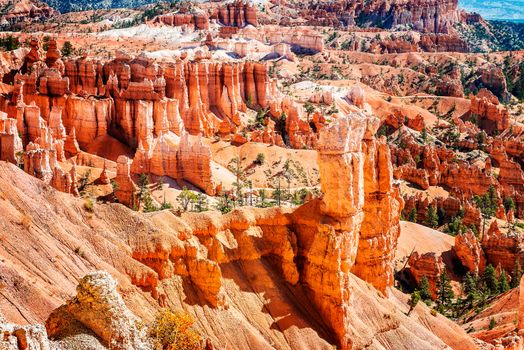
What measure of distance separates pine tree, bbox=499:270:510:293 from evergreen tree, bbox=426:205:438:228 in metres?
12.8

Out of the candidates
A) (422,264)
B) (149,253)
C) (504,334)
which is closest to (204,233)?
(149,253)

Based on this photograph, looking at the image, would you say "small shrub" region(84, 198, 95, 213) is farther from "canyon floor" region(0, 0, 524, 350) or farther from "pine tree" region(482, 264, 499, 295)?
"pine tree" region(482, 264, 499, 295)

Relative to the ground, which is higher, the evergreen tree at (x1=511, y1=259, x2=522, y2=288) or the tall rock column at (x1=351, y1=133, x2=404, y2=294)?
the tall rock column at (x1=351, y1=133, x2=404, y2=294)

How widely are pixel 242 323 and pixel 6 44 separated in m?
66.3

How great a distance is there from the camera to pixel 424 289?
178 ft

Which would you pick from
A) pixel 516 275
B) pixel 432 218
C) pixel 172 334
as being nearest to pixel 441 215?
pixel 432 218

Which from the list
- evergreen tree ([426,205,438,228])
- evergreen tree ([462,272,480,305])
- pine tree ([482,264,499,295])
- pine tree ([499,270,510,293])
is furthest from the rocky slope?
evergreen tree ([426,205,438,228])

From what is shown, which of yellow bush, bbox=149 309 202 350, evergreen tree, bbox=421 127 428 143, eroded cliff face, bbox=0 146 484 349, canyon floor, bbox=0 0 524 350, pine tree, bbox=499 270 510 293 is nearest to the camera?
yellow bush, bbox=149 309 202 350

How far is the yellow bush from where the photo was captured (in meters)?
25.1

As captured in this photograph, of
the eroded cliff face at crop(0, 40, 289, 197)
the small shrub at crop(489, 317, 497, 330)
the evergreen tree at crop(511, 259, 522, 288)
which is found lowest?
the evergreen tree at crop(511, 259, 522, 288)

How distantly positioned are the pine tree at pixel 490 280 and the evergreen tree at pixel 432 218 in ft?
39.9

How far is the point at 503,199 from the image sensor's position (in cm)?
8362

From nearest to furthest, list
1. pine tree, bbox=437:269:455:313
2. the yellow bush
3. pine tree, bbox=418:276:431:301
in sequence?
1. the yellow bush
2. pine tree, bbox=418:276:431:301
3. pine tree, bbox=437:269:455:313

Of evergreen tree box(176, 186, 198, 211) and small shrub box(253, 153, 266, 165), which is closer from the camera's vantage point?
evergreen tree box(176, 186, 198, 211)
